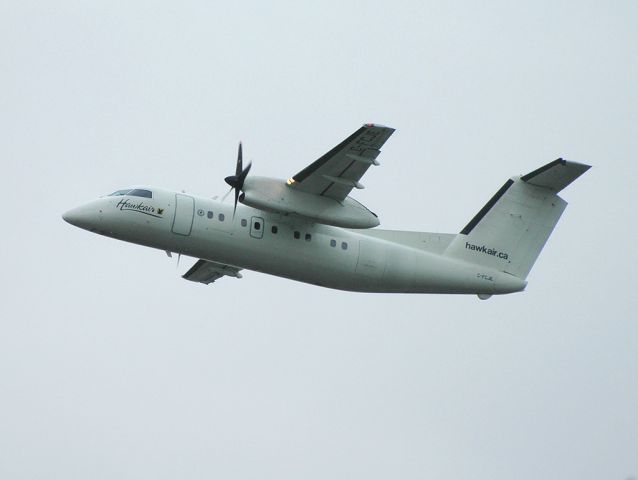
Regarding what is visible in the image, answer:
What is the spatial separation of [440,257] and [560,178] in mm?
3623

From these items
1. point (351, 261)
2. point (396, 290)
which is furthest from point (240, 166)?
point (396, 290)

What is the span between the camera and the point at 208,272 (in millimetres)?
28188

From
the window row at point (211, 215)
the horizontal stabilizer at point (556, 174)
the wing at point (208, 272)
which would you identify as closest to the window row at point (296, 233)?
the window row at point (211, 215)

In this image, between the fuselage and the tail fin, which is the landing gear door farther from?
the tail fin

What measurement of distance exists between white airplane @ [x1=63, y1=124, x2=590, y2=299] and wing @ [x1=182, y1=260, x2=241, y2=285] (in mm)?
3667

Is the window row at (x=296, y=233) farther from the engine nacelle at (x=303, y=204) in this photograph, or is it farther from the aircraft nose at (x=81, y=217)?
the aircraft nose at (x=81, y=217)

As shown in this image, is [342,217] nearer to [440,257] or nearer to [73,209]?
[440,257]

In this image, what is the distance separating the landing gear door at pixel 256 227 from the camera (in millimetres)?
23609

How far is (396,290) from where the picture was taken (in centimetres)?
2516

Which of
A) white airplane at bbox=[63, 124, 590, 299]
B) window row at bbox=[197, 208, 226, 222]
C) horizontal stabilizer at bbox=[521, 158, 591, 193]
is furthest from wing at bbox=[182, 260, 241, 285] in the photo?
horizontal stabilizer at bbox=[521, 158, 591, 193]

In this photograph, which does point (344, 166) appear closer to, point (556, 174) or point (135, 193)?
point (135, 193)

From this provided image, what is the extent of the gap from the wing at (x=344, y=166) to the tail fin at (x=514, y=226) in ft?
13.2

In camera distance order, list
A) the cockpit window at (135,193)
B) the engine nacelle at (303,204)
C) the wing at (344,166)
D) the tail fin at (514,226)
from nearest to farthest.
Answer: the wing at (344,166), the engine nacelle at (303,204), the cockpit window at (135,193), the tail fin at (514,226)

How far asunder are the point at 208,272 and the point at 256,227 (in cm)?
496
